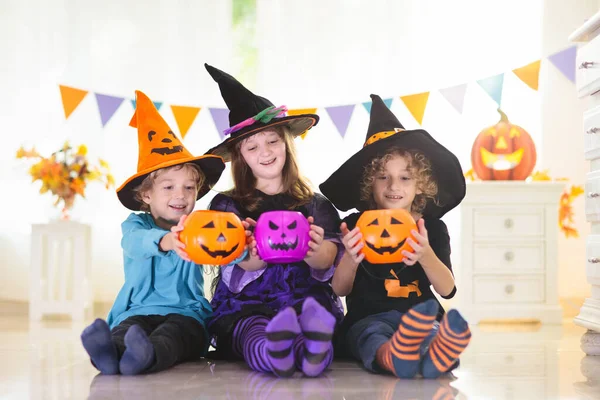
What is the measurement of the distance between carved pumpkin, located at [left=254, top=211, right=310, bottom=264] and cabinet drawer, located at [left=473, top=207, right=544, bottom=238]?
194 cm

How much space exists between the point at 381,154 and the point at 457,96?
7.01 ft

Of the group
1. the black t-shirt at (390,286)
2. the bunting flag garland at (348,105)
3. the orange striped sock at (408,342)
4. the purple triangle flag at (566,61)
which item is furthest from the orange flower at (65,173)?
the purple triangle flag at (566,61)

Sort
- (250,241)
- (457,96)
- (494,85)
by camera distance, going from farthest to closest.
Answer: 1. (457,96)
2. (494,85)
3. (250,241)

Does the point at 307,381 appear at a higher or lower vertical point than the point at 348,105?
lower

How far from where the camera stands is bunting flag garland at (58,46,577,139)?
4.02 m

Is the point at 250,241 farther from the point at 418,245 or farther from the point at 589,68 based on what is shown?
the point at 589,68

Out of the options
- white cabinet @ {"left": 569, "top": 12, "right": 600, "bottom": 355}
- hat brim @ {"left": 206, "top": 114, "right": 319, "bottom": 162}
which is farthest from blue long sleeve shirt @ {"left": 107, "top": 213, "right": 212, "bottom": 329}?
white cabinet @ {"left": 569, "top": 12, "right": 600, "bottom": 355}

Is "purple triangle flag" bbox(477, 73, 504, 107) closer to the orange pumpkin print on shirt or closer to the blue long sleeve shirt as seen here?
the orange pumpkin print on shirt

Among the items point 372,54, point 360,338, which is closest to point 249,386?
point 360,338

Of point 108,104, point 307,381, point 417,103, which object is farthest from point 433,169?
point 108,104

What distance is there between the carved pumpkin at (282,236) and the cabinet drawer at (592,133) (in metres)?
1.06

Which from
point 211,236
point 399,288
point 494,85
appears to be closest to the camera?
point 211,236

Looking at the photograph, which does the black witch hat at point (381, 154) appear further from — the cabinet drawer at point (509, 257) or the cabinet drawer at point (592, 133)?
the cabinet drawer at point (509, 257)

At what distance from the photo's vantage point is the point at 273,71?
4.47 metres
